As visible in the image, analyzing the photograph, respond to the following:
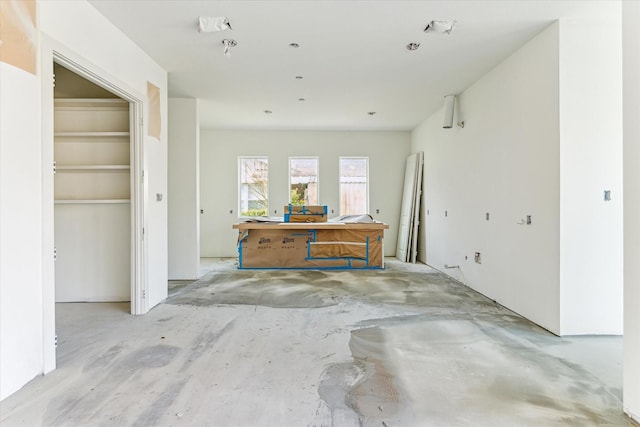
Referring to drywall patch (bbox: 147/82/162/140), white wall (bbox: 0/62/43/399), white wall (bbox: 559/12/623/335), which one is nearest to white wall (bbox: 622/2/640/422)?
white wall (bbox: 559/12/623/335)

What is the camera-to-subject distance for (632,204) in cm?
197

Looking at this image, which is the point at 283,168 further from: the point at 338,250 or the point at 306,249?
the point at 338,250

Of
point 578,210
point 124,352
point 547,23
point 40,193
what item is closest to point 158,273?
point 124,352

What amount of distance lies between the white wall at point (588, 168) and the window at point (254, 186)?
6163mm

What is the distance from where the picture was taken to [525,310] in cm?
366

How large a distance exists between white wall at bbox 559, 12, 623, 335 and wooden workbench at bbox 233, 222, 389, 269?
355 cm

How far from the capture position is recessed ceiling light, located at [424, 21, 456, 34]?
3.24 meters

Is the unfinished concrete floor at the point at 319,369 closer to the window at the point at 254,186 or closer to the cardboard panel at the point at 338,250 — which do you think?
the cardboard panel at the point at 338,250

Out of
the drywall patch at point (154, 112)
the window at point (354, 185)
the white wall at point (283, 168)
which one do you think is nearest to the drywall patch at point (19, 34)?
the drywall patch at point (154, 112)

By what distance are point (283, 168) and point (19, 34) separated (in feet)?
20.2

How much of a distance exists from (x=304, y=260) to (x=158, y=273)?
2836 mm

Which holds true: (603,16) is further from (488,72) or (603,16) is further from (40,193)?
(40,193)

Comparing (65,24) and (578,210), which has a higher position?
(65,24)

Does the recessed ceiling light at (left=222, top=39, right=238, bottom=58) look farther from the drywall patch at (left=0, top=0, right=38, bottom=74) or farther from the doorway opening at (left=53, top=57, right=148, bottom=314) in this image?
the drywall patch at (left=0, top=0, right=38, bottom=74)
